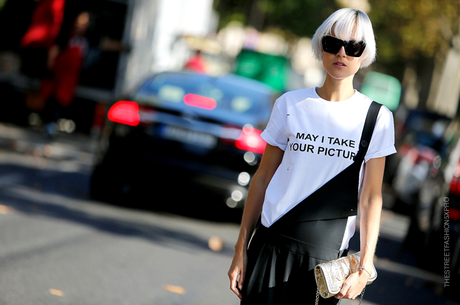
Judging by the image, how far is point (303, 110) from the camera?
271cm

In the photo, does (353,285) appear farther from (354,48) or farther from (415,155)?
(415,155)

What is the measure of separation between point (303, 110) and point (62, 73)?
10426mm

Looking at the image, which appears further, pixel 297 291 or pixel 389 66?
pixel 389 66

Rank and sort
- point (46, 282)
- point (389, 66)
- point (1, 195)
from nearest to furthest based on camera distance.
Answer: point (46, 282), point (1, 195), point (389, 66)

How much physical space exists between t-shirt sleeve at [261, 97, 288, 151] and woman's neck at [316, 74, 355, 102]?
0.57ft

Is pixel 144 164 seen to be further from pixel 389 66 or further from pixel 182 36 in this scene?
pixel 389 66

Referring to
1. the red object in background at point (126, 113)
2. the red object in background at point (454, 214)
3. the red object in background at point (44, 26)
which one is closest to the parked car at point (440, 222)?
the red object in background at point (454, 214)

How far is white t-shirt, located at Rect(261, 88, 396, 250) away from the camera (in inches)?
104

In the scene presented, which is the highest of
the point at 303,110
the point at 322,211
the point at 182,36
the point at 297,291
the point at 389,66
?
the point at 389,66

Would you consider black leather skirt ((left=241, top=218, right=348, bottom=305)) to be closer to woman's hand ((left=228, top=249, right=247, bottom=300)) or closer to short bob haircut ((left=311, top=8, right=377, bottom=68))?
woman's hand ((left=228, top=249, right=247, bottom=300))

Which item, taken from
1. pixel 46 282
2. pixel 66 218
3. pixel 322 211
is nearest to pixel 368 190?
pixel 322 211

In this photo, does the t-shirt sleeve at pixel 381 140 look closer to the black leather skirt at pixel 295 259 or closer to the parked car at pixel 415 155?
the black leather skirt at pixel 295 259

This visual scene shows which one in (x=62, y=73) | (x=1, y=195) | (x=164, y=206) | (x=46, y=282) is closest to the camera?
(x=46, y=282)

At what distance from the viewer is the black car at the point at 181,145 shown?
7.53 metres
